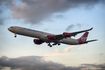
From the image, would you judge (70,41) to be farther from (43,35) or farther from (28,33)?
(28,33)

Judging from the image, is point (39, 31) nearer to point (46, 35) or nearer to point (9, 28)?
point (46, 35)

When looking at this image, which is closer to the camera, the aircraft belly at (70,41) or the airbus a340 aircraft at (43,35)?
the airbus a340 aircraft at (43,35)

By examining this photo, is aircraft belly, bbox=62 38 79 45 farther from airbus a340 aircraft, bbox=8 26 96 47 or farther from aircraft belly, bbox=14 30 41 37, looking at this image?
aircraft belly, bbox=14 30 41 37

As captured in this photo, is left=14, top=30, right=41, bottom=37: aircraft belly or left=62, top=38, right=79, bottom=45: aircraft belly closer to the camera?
left=14, top=30, right=41, bottom=37: aircraft belly

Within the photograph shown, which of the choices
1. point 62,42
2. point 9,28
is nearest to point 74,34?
point 62,42

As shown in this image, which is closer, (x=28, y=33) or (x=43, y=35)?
(x=28, y=33)

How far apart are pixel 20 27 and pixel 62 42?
1861 cm

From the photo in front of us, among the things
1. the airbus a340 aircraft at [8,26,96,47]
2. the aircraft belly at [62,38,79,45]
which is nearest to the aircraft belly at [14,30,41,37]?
the airbus a340 aircraft at [8,26,96,47]

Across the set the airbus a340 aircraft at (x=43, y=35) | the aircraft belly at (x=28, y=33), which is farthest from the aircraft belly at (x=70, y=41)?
the aircraft belly at (x=28, y=33)

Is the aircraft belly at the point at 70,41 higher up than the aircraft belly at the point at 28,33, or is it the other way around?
the aircraft belly at the point at 70,41

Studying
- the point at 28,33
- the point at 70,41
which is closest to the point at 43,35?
the point at 28,33

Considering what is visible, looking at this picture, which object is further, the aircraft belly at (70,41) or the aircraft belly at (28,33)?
the aircraft belly at (70,41)

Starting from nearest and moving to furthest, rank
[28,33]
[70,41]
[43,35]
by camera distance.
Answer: [28,33] → [43,35] → [70,41]

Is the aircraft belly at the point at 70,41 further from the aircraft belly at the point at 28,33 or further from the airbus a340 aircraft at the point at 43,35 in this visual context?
the aircraft belly at the point at 28,33
